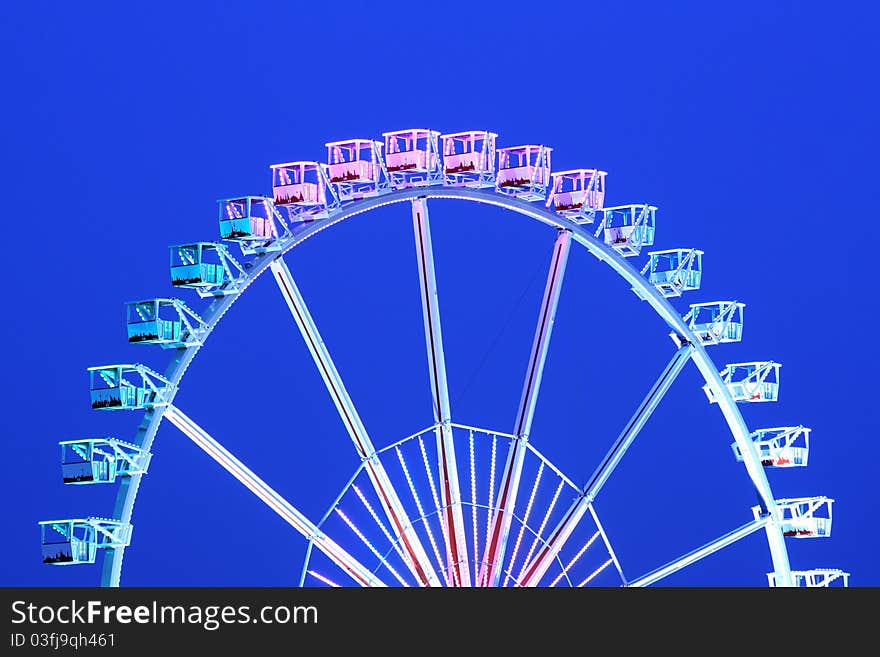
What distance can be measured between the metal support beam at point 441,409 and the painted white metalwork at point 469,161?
2.36ft

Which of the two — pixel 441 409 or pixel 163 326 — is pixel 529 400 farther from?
pixel 163 326

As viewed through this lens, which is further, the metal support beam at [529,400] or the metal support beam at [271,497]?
the metal support beam at [529,400]

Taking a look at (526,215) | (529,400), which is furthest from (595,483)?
(526,215)

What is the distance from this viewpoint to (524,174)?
39.1 metres

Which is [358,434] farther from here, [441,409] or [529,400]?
[529,400]

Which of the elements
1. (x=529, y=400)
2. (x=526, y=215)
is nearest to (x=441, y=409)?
(x=529, y=400)

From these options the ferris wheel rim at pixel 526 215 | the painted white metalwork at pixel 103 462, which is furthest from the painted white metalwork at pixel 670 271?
the painted white metalwork at pixel 103 462

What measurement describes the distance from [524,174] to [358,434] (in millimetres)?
5017

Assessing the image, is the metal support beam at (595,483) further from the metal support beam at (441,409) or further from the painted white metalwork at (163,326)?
the painted white metalwork at (163,326)

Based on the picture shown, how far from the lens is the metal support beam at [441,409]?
39312mm

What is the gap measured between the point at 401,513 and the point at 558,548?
2702 mm

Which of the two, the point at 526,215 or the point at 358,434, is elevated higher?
the point at 526,215

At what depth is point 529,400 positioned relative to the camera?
40.2m

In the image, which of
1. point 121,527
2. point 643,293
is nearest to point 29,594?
point 121,527
